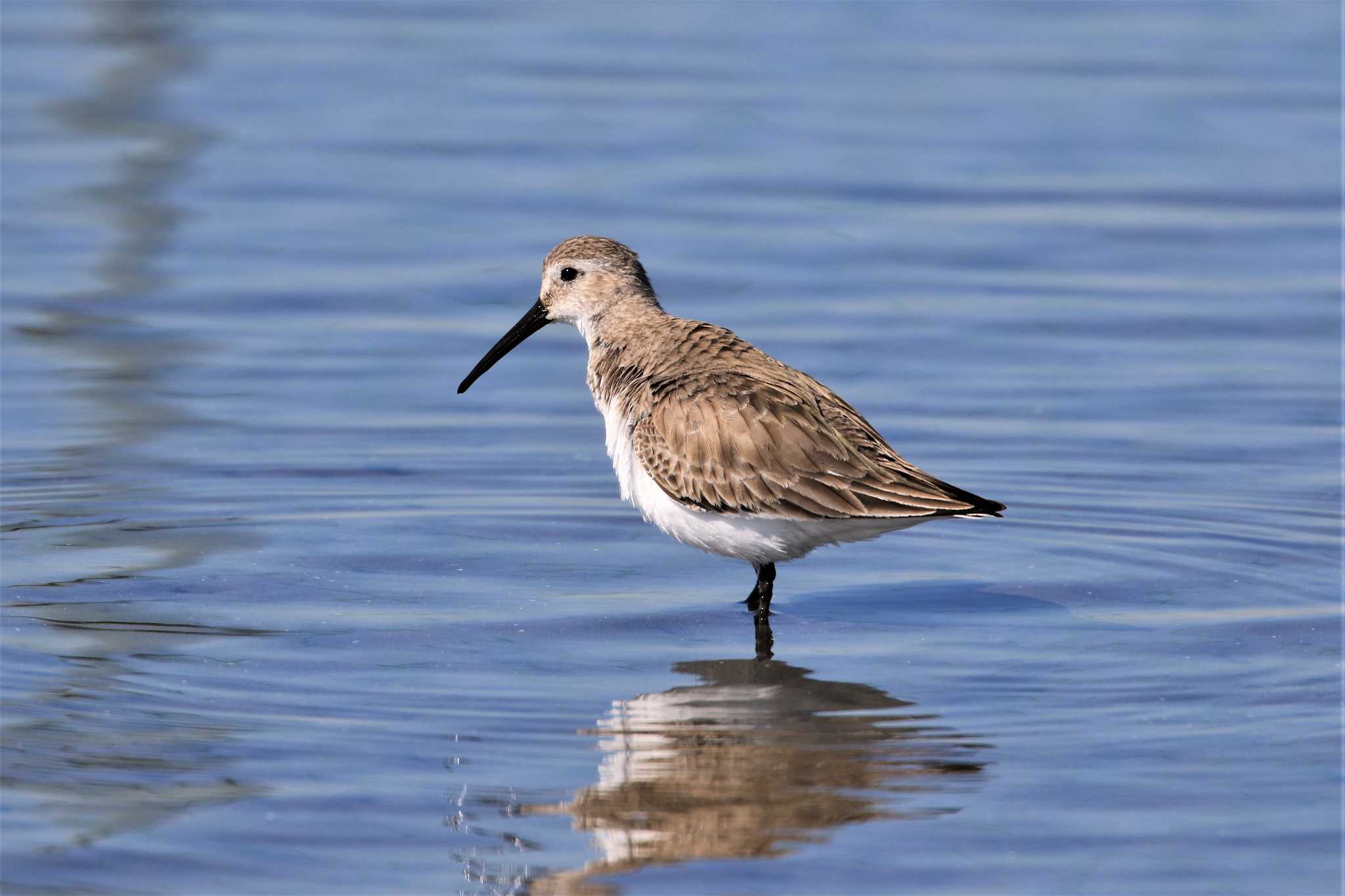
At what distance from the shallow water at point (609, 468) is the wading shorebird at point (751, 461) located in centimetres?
52

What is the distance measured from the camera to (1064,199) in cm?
1816

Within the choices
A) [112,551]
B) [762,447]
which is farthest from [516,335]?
[762,447]

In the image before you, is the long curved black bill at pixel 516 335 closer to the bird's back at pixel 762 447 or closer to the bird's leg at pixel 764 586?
the bird's back at pixel 762 447

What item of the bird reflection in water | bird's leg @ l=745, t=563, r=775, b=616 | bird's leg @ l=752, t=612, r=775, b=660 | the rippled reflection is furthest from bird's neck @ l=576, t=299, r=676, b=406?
the rippled reflection

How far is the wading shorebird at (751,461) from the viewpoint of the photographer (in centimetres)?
945

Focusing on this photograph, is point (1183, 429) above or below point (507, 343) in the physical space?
below

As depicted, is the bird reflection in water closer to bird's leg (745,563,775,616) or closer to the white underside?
the white underside

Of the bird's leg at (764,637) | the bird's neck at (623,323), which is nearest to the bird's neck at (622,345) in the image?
the bird's neck at (623,323)

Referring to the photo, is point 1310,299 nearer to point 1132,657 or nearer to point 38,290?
point 1132,657

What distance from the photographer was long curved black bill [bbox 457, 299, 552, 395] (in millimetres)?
11656

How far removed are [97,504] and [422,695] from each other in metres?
3.67

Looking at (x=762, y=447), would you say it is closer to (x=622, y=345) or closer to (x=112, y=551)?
(x=622, y=345)

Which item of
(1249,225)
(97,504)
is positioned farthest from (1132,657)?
Answer: (1249,225)

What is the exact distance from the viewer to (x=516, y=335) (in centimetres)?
1199
